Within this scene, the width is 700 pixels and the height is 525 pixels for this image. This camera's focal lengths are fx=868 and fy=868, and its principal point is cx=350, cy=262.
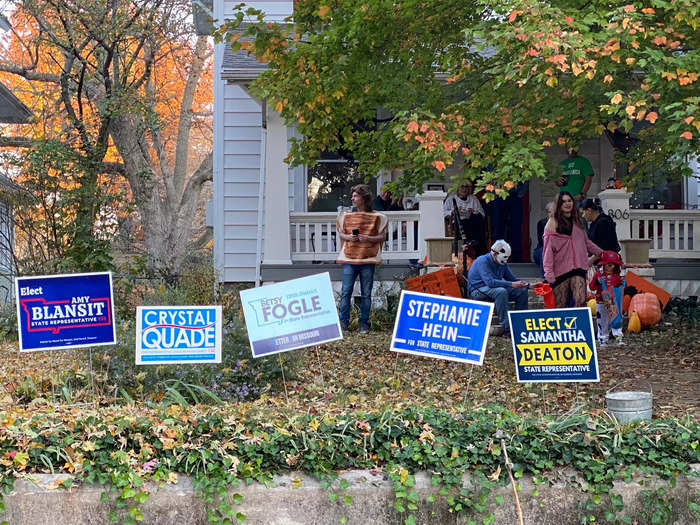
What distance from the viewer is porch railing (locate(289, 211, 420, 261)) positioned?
12.3 metres

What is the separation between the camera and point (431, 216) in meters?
12.0

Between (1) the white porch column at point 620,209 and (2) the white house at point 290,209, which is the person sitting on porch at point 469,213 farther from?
(1) the white porch column at point 620,209

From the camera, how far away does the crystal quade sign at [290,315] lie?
19.3 feet

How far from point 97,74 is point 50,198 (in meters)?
3.68

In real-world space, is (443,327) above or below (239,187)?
below

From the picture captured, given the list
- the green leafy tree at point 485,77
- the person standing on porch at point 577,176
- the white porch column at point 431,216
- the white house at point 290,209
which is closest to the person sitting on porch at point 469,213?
the white porch column at point 431,216

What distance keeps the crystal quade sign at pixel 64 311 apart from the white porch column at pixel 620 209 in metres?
8.35

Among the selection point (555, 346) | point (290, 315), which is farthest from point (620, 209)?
→ point (290, 315)

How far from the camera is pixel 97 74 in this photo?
1534 centimetres

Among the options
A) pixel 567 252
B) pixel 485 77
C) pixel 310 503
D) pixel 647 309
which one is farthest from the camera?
pixel 647 309

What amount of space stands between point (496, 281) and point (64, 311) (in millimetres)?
5266

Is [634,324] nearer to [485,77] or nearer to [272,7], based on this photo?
[485,77]

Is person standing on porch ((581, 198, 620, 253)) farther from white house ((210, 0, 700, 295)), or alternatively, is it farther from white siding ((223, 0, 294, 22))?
white siding ((223, 0, 294, 22))

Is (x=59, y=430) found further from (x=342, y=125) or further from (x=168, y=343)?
(x=342, y=125)
